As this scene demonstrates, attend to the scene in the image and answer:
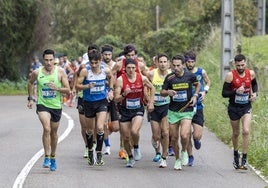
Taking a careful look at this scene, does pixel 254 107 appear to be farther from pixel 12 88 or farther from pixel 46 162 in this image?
pixel 12 88

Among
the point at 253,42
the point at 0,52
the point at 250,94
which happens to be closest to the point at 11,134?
the point at 250,94

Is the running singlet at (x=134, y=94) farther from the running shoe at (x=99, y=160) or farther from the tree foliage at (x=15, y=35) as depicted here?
the tree foliage at (x=15, y=35)

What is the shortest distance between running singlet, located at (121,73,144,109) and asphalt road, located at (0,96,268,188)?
111cm

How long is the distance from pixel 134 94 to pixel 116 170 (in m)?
1.36

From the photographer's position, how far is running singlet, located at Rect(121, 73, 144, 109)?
557 inches

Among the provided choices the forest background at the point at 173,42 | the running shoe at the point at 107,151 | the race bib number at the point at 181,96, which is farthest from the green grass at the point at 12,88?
the race bib number at the point at 181,96

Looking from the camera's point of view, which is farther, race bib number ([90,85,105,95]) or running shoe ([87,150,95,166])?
running shoe ([87,150,95,166])

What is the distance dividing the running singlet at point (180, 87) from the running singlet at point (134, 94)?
440 mm

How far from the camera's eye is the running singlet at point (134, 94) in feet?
46.4

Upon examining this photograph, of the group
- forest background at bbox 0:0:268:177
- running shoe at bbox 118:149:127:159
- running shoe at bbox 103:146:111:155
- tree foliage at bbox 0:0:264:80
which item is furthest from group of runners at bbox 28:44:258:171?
tree foliage at bbox 0:0:264:80

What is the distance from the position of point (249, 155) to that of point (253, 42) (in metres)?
24.4

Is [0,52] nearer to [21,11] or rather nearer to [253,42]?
[21,11]

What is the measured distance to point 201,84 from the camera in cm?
1491

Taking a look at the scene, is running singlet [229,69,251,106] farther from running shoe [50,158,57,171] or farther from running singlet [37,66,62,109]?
running shoe [50,158,57,171]
